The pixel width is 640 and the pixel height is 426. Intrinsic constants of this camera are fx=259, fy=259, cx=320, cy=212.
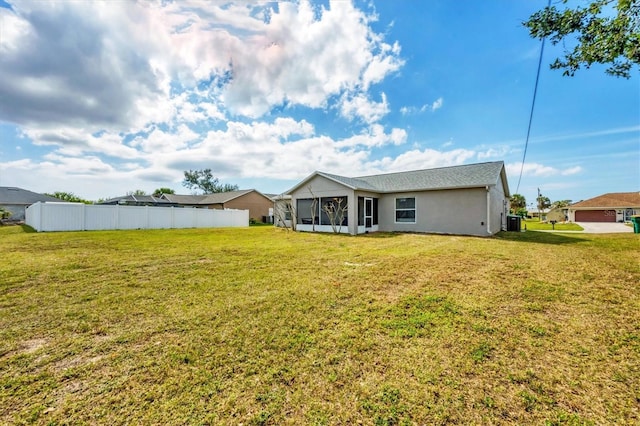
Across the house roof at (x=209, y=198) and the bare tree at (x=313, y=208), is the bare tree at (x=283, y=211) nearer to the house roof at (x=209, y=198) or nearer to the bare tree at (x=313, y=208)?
the bare tree at (x=313, y=208)

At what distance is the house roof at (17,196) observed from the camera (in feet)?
93.9

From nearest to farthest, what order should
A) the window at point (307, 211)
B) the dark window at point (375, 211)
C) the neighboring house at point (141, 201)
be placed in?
the dark window at point (375, 211)
the window at point (307, 211)
the neighboring house at point (141, 201)

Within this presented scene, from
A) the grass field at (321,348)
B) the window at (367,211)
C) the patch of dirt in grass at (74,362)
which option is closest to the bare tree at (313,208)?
the window at (367,211)

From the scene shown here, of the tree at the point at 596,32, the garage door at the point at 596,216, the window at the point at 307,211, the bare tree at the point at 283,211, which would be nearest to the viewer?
the tree at the point at 596,32

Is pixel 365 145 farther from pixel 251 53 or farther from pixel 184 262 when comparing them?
pixel 184 262

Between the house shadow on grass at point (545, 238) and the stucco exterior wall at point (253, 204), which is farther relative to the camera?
the stucco exterior wall at point (253, 204)

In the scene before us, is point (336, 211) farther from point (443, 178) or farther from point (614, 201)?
point (614, 201)

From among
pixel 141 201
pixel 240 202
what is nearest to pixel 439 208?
pixel 240 202

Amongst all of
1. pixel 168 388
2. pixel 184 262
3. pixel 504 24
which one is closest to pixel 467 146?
pixel 504 24

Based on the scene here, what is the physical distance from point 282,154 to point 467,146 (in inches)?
562

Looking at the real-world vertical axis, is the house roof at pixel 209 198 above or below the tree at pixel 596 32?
below

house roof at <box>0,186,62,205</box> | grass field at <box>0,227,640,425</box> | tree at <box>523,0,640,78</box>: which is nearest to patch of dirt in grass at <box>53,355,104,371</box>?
grass field at <box>0,227,640,425</box>

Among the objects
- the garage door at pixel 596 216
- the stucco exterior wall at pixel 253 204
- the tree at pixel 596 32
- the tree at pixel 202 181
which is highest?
the tree at pixel 202 181

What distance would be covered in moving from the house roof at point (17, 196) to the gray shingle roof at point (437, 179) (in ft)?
112
